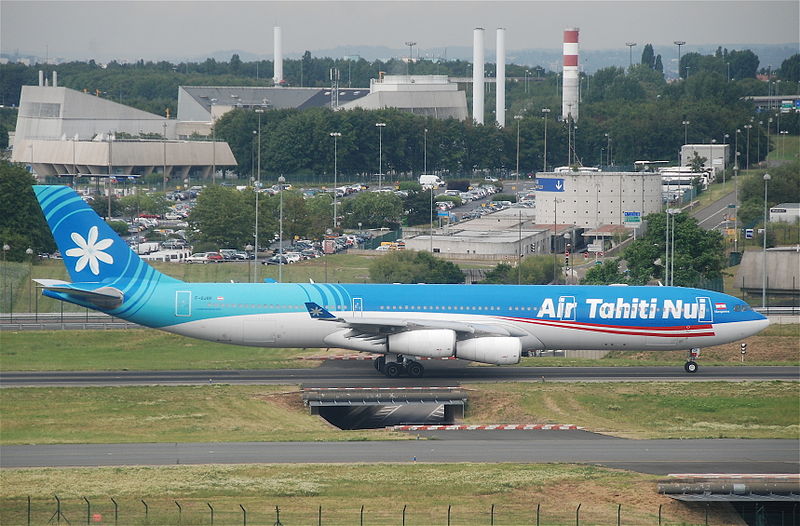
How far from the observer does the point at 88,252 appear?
54.4 meters

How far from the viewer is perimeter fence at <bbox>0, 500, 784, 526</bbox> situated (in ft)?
105

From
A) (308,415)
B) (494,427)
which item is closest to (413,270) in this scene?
(308,415)

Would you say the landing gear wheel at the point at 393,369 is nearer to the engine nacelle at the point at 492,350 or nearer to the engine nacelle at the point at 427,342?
the engine nacelle at the point at 427,342

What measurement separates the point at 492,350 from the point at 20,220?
62726 millimetres

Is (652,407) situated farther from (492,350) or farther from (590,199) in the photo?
(590,199)

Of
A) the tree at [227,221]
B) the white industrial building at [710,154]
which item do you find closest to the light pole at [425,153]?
the white industrial building at [710,154]

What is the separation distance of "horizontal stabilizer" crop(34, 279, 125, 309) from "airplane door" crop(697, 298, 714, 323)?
2799cm

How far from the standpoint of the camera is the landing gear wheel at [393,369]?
54750mm

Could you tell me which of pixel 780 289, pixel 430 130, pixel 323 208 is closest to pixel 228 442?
→ pixel 780 289

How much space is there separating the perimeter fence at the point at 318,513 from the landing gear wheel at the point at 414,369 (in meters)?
21.1

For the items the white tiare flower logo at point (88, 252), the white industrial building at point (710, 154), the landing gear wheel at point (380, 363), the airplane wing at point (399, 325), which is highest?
the white industrial building at point (710, 154)

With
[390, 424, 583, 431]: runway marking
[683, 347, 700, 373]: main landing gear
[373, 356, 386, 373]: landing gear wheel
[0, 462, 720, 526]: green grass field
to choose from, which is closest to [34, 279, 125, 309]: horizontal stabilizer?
[373, 356, 386, 373]: landing gear wheel

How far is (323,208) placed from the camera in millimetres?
138875

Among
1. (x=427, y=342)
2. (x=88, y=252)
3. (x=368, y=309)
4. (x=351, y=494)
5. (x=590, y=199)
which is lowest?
(x=351, y=494)
